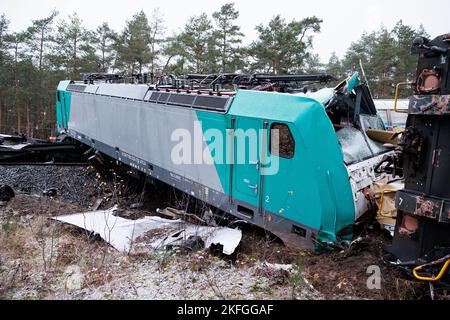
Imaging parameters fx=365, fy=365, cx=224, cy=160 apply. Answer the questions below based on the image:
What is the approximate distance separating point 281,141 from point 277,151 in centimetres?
16

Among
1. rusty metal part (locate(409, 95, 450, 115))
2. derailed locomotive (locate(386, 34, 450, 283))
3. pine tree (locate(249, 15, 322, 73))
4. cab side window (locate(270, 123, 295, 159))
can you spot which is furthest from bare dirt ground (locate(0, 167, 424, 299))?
pine tree (locate(249, 15, 322, 73))

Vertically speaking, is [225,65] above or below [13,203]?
above

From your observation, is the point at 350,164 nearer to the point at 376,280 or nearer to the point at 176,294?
the point at 376,280

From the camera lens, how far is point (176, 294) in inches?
155

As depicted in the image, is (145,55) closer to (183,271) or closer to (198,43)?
(198,43)

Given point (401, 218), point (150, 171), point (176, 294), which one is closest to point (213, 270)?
point (176, 294)

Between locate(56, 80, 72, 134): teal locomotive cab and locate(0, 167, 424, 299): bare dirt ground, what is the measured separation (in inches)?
387

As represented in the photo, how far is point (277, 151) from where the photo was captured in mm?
5387

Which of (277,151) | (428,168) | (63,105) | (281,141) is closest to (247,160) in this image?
(277,151)

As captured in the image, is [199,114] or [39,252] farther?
[199,114]

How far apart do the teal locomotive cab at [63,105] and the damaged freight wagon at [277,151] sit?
774 centimetres

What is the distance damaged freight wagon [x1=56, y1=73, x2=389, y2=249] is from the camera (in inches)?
197

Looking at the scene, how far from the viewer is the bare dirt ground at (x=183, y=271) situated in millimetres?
3941
